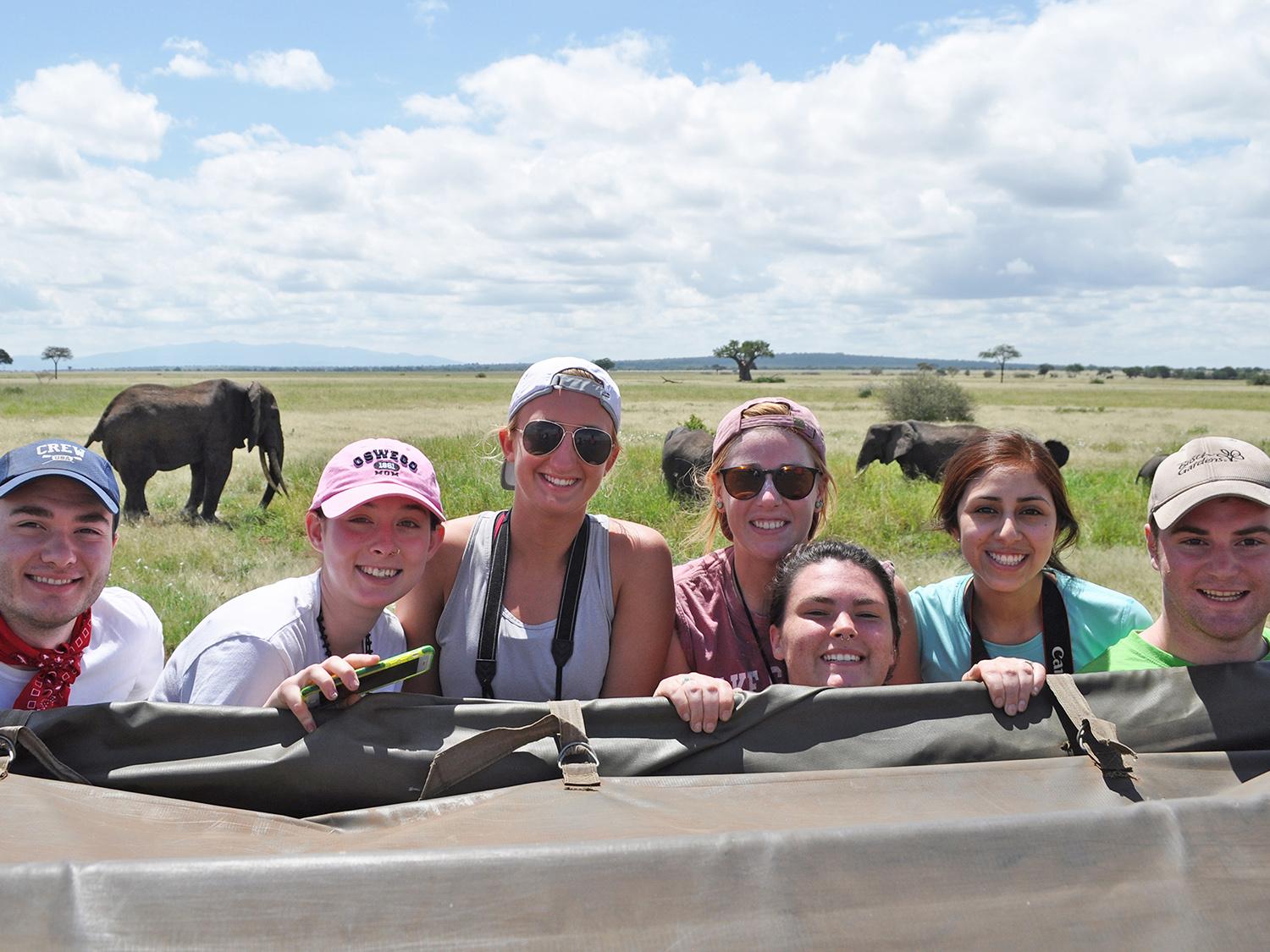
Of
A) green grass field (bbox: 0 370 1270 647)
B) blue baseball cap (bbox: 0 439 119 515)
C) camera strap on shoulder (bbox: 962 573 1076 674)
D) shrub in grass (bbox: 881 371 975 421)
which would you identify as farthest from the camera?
shrub in grass (bbox: 881 371 975 421)

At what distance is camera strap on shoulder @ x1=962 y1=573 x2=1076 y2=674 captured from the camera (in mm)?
3582

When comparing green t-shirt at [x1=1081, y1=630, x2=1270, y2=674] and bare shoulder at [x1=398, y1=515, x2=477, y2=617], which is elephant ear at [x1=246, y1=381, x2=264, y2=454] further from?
green t-shirt at [x1=1081, y1=630, x2=1270, y2=674]

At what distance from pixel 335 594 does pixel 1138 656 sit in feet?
8.00

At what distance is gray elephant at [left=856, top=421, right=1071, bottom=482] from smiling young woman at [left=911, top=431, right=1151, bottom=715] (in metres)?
16.1

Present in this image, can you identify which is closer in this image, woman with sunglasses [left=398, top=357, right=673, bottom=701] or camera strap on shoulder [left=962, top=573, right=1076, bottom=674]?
woman with sunglasses [left=398, top=357, right=673, bottom=701]

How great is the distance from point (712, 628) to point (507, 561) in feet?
2.59

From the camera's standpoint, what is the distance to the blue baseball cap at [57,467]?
300cm

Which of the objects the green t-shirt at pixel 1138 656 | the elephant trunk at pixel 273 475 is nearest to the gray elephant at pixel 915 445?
the elephant trunk at pixel 273 475

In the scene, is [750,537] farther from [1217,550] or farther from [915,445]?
[915,445]

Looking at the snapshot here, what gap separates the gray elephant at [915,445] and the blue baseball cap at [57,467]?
1775 cm

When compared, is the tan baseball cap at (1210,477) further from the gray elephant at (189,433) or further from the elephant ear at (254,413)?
the elephant ear at (254,413)

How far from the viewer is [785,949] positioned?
184cm

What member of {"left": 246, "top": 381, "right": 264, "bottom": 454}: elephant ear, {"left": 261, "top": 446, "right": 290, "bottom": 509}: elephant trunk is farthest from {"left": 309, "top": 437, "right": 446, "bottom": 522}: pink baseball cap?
{"left": 246, "top": 381, "right": 264, "bottom": 454}: elephant ear

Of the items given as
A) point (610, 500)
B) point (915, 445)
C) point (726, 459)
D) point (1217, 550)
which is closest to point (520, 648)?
point (726, 459)
